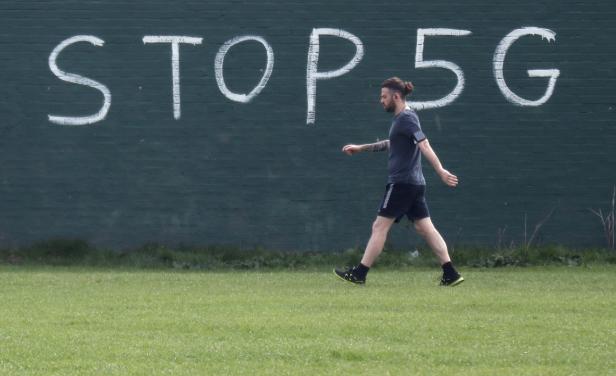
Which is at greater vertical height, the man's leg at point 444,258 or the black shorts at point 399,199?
the black shorts at point 399,199

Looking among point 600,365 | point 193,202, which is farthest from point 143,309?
point 193,202

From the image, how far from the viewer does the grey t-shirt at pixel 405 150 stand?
11641 millimetres

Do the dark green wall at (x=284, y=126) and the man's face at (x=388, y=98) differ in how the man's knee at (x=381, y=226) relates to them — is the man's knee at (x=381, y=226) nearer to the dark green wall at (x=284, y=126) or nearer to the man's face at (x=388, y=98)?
the man's face at (x=388, y=98)

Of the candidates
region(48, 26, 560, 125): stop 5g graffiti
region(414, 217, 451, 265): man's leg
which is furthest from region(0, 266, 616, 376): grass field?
region(48, 26, 560, 125): stop 5g graffiti

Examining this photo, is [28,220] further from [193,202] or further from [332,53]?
[332,53]

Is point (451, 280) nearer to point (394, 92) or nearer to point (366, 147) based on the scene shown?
point (366, 147)

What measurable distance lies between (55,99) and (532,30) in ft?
18.7

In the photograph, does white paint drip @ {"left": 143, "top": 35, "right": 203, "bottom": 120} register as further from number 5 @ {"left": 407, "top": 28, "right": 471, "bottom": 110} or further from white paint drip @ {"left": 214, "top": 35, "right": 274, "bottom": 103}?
number 5 @ {"left": 407, "top": 28, "right": 471, "bottom": 110}

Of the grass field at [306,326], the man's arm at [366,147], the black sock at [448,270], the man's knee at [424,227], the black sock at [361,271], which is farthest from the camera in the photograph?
the man's arm at [366,147]

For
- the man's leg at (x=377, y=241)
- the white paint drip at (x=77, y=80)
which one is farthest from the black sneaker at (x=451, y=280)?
the white paint drip at (x=77, y=80)

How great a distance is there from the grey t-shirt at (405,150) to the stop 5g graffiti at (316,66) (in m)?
3.21

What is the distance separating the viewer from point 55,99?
15.0 metres

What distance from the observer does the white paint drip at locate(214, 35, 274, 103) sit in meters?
15.0

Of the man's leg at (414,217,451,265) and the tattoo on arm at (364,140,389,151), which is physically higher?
the tattoo on arm at (364,140,389,151)
